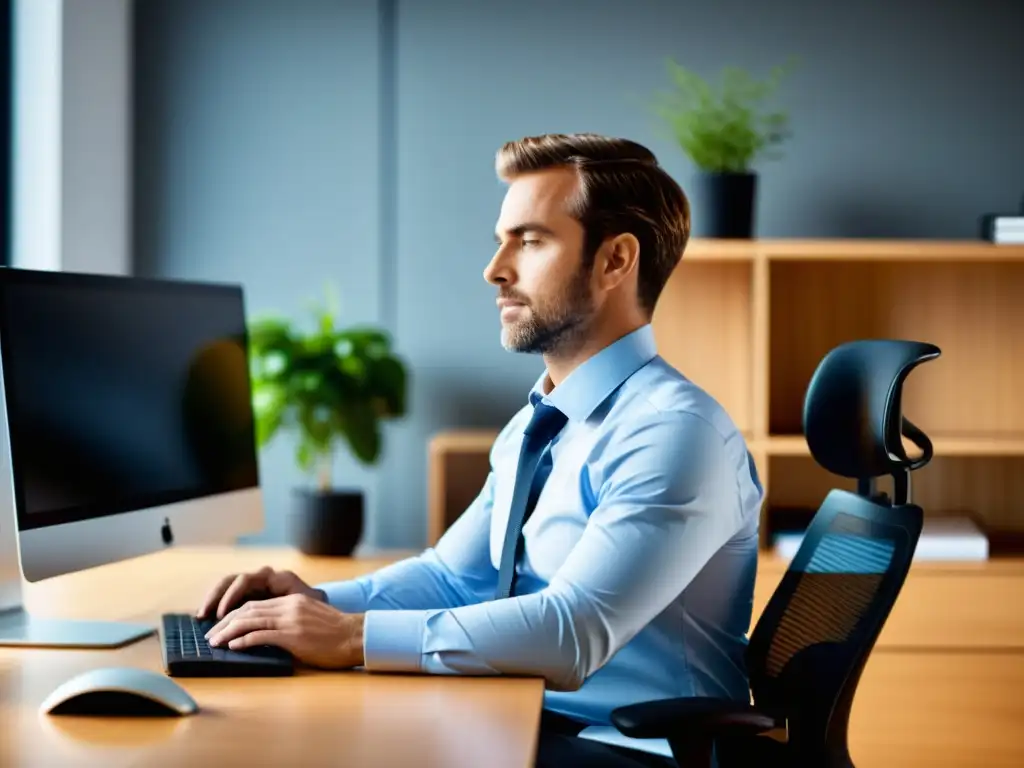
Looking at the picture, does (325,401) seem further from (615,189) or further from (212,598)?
(615,189)

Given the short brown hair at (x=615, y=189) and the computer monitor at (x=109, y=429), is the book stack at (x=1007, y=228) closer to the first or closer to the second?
the short brown hair at (x=615, y=189)

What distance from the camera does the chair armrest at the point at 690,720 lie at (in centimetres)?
164

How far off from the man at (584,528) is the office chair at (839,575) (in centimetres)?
9

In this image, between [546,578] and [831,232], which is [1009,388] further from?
[546,578]

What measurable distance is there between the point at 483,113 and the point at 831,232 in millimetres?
1043

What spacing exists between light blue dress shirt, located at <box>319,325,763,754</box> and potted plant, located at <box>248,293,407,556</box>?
1025 millimetres

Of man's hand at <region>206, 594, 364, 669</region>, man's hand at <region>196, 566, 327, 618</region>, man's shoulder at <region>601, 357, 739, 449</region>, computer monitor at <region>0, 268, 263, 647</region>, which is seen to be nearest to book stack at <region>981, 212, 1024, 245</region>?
man's shoulder at <region>601, 357, 739, 449</region>

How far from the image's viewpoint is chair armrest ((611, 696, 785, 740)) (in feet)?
5.37

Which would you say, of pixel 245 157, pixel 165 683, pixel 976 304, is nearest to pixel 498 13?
pixel 245 157

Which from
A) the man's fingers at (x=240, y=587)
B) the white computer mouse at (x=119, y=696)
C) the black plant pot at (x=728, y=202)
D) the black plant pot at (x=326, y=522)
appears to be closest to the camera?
the white computer mouse at (x=119, y=696)

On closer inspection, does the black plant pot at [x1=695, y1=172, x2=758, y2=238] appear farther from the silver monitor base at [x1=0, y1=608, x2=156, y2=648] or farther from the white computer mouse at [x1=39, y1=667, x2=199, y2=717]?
the white computer mouse at [x1=39, y1=667, x2=199, y2=717]

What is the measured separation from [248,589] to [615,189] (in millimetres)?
818

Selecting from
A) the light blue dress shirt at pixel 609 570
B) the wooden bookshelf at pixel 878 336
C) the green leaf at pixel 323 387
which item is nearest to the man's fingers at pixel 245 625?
the light blue dress shirt at pixel 609 570

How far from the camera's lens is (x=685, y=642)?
1.87 metres
